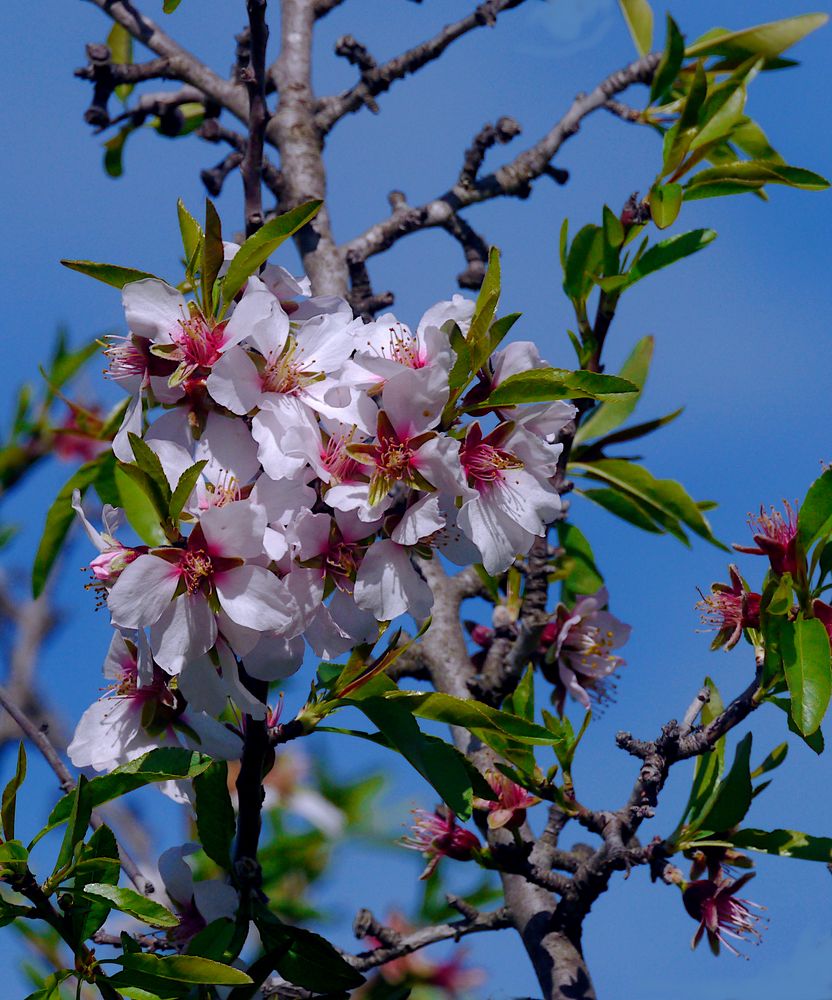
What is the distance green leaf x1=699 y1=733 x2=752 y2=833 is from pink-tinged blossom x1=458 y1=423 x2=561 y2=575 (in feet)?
1.90

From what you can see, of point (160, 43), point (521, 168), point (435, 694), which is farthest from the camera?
point (160, 43)

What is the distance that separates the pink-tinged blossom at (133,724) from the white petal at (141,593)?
0.20m

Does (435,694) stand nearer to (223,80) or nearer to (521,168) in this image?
(521,168)

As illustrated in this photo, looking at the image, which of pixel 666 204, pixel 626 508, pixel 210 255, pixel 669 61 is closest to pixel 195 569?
pixel 210 255

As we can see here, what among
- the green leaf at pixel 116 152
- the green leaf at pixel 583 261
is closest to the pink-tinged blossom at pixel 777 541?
the green leaf at pixel 583 261

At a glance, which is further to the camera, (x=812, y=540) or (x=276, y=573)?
(x=812, y=540)

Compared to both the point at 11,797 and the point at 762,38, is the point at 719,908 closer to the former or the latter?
the point at 11,797

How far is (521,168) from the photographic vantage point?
3125mm

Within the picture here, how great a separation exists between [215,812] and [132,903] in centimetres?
22

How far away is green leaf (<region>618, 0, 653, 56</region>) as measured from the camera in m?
3.07

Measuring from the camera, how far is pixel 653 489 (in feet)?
8.00

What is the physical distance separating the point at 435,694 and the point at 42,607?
8.83 ft

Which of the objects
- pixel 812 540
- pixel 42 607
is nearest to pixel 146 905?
pixel 812 540

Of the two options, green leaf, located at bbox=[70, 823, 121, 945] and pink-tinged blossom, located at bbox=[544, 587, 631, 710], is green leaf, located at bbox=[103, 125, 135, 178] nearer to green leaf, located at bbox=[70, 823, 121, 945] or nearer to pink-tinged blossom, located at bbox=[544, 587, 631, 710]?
pink-tinged blossom, located at bbox=[544, 587, 631, 710]
